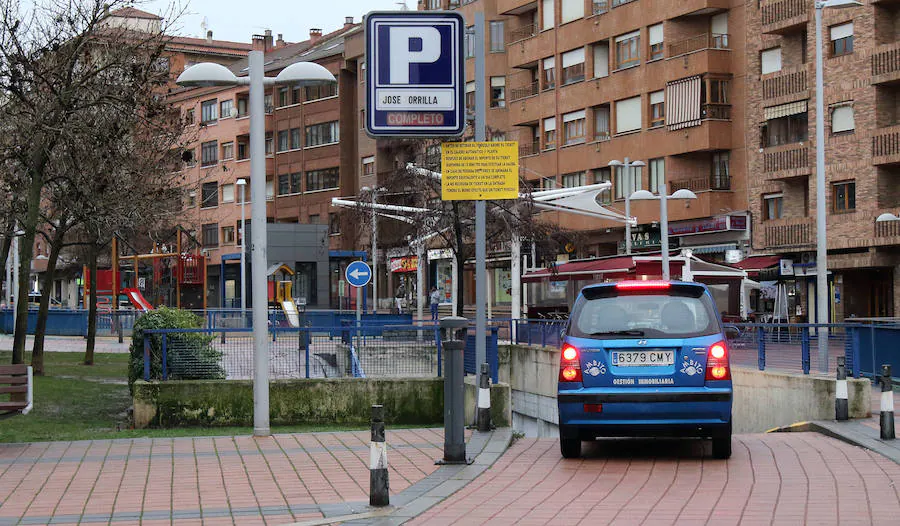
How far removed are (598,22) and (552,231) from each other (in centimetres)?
2056

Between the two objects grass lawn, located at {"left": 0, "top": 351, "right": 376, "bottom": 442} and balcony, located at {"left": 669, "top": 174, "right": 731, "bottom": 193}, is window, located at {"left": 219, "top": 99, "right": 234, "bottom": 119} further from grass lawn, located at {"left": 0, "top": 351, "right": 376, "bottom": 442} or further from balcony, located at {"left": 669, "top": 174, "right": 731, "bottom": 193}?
grass lawn, located at {"left": 0, "top": 351, "right": 376, "bottom": 442}

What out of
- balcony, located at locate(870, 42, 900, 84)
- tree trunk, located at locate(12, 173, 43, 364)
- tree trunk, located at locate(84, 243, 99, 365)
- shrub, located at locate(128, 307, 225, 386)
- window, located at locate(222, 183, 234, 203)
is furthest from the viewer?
window, located at locate(222, 183, 234, 203)

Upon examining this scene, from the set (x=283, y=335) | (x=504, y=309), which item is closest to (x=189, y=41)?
(x=504, y=309)

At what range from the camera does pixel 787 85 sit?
1873 inches

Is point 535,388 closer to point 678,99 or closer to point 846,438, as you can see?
point 846,438

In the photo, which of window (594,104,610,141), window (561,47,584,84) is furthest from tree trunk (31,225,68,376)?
window (561,47,584,84)

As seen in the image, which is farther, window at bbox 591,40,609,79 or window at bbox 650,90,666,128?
window at bbox 591,40,609,79

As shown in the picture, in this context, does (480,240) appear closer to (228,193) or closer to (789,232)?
(789,232)

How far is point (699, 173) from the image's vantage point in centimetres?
5150

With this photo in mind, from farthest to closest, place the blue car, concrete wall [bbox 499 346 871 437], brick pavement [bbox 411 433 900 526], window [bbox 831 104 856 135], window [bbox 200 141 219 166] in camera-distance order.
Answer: window [bbox 200 141 219 166] < window [bbox 831 104 856 135] < concrete wall [bbox 499 346 871 437] < the blue car < brick pavement [bbox 411 433 900 526]

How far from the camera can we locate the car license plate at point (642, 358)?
11.4 m

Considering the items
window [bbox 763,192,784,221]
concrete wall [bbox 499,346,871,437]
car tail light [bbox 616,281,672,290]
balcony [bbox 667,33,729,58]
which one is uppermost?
balcony [bbox 667,33,729,58]

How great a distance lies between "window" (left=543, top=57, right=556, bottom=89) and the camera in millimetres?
59819

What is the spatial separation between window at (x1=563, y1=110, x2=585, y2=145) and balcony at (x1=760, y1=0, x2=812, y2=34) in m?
11.2
